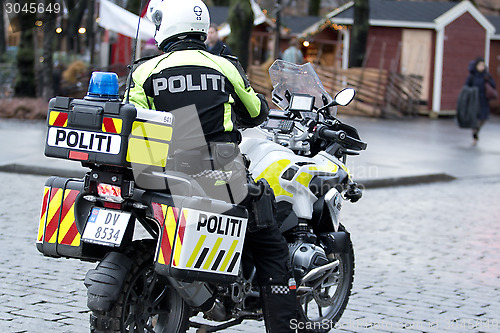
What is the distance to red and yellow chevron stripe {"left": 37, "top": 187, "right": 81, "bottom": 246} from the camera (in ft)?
12.2

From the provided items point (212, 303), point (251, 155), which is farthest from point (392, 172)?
point (212, 303)

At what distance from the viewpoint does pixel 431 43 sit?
95.6 feet

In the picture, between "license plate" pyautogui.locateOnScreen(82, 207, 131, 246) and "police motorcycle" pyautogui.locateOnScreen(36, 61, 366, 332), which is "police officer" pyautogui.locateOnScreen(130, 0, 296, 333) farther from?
"license plate" pyautogui.locateOnScreen(82, 207, 131, 246)

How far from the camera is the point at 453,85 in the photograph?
96.0ft

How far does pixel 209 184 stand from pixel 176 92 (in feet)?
1.44

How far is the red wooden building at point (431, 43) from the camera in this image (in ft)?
94.7

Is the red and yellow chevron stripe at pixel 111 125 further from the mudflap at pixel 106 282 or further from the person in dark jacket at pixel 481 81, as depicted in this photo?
the person in dark jacket at pixel 481 81

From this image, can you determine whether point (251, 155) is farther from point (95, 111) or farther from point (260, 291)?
point (95, 111)

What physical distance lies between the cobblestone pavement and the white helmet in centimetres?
182

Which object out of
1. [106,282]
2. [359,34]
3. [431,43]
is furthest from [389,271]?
[431,43]

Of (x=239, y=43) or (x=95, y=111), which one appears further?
(x=239, y=43)

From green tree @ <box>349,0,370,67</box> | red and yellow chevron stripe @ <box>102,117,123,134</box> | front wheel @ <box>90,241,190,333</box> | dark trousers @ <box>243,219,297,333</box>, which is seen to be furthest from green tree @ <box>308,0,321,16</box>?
red and yellow chevron stripe @ <box>102,117,123,134</box>

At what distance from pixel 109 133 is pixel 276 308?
4.22 ft

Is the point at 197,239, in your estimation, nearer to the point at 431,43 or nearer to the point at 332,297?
the point at 332,297
